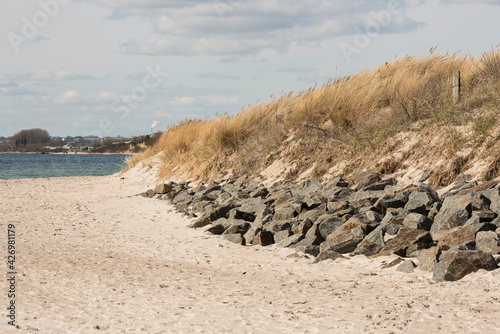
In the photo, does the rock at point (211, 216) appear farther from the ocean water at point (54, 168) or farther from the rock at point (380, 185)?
the ocean water at point (54, 168)

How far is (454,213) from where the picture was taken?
21.6 ft

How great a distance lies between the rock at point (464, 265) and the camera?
209 inches

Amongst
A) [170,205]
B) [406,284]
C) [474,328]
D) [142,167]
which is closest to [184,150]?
[142,167]

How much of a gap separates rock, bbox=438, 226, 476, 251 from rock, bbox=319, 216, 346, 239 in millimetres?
1589

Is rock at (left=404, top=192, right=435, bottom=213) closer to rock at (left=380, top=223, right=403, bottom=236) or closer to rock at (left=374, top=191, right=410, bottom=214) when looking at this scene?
rock at (left=374, top=191, right=410, bottom=214)

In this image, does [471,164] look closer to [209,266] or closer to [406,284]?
[406,284]

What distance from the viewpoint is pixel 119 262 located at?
698 centimetres

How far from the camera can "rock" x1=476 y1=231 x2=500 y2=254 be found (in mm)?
5715

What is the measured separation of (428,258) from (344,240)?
1.24 meters

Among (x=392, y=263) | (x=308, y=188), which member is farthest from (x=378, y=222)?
(x=308, y=188)

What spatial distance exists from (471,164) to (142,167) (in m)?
13.4

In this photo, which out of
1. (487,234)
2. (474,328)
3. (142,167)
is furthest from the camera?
(142,167)

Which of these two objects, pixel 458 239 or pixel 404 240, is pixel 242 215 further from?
pixel 458 239

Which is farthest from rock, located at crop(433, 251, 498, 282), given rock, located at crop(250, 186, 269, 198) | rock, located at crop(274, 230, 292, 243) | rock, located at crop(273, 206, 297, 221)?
rock, located at crop(250, 186, 269, 198)
